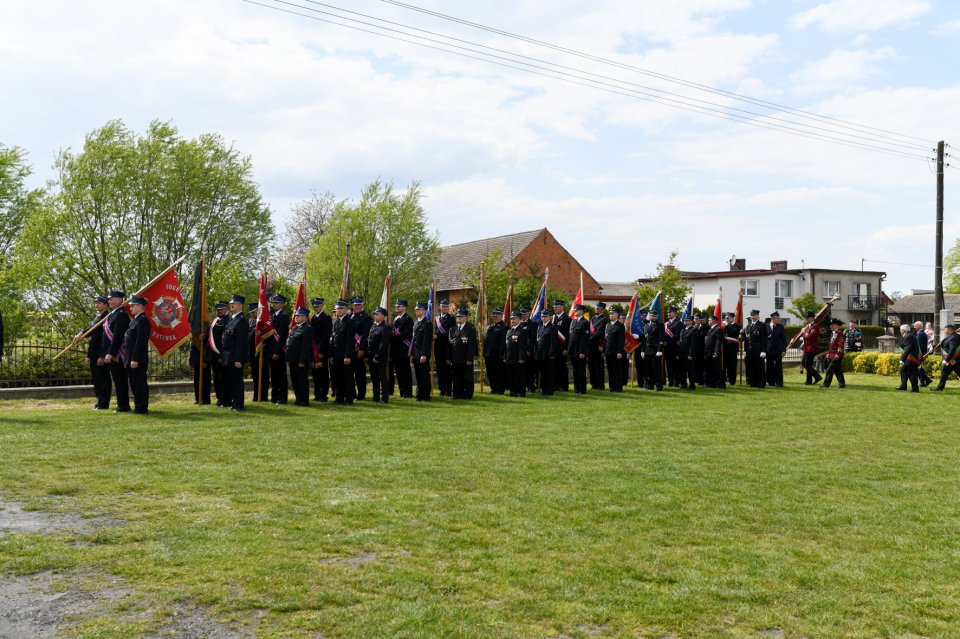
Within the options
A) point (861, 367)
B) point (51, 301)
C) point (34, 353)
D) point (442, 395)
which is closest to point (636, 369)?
point (442, 395)

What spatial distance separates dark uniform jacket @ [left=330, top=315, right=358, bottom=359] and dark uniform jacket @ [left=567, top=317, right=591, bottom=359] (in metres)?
5.25

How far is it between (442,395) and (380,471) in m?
9.05

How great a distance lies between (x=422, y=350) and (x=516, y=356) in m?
2.39

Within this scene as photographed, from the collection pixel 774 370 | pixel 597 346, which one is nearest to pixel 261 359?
pixel 597 346

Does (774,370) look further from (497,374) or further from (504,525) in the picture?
(504,525)

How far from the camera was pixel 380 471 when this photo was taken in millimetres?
8125

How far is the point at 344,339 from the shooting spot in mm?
15055

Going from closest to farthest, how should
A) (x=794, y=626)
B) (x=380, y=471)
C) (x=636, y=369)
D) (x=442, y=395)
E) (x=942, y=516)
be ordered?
(x=794, y=626) → (x=942, y=516) → (x=380, y=471) → (x=442, y=395) → (x=636, y=369)

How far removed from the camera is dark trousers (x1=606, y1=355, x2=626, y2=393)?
1878 cm

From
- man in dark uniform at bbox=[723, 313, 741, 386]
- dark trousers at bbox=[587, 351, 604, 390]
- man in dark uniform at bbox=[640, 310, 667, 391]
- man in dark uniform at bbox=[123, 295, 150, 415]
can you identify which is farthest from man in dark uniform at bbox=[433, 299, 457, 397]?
man in dark uniform at bbox=[723, 313, 741, 386]

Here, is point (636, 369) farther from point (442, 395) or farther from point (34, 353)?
point (34, 353)

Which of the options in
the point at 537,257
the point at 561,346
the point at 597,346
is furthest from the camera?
the point at 537,257

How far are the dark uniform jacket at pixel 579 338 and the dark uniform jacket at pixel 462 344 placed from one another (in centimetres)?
270

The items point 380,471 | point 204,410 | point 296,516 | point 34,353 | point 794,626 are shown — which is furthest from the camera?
point 34,353
